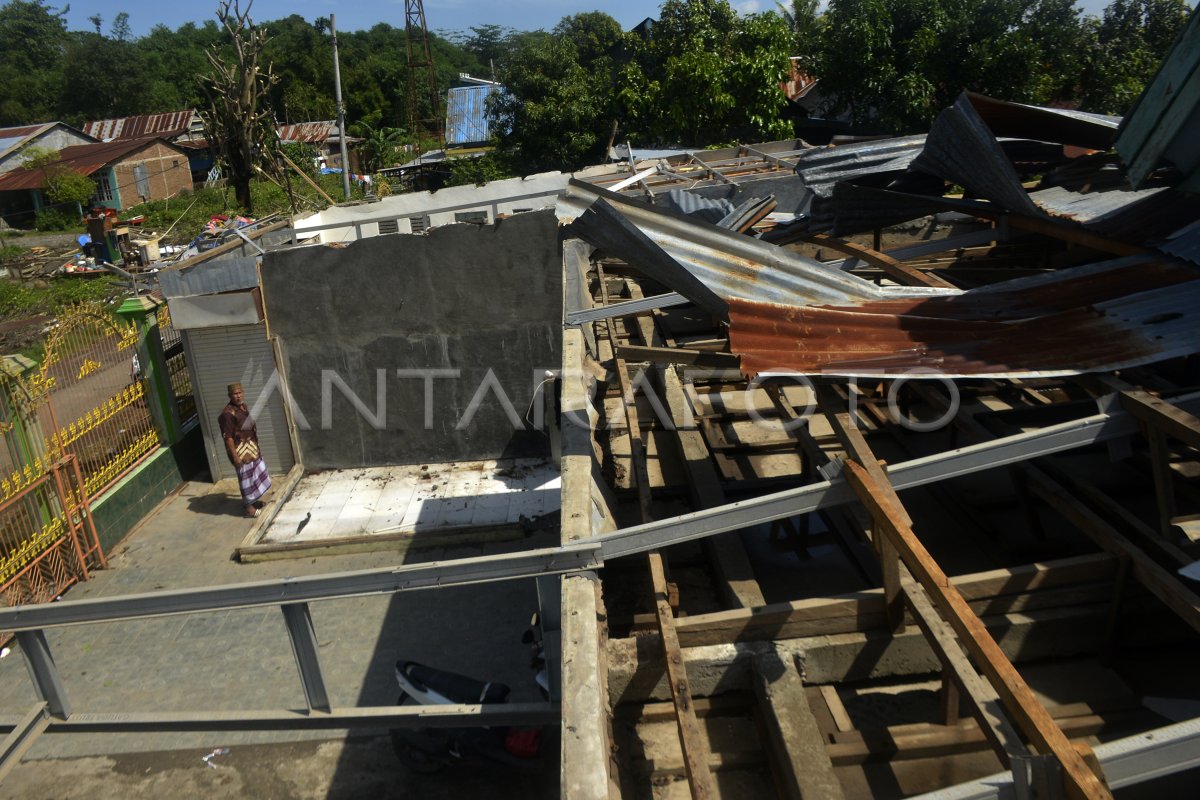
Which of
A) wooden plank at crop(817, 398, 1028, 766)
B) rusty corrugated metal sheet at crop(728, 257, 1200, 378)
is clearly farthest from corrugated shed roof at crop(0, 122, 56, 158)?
wooden plank at crop(817, 398, 1028, 766)

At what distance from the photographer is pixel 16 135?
119ft

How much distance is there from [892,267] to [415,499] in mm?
6920

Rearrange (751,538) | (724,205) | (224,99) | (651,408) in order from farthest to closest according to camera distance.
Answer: (224,99) < (724,205) < (651,408) < (751,538)

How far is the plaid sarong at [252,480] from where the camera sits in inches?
387

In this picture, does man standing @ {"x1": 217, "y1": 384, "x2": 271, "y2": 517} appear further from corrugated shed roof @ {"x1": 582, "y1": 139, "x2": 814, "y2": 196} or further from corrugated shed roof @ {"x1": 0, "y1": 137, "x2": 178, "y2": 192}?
corrugated shed roof @ {"x1": 0, "y1": 137, "x2": 178, "y2": 192}

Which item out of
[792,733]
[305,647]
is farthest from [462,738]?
[792,733]

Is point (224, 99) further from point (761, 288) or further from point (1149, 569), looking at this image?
point (1149, 569)

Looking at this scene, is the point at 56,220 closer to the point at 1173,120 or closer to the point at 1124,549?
the point at 1173,120

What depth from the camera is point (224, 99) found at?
23609 mm

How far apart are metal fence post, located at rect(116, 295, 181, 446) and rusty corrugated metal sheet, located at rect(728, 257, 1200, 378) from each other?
9162 millimetres

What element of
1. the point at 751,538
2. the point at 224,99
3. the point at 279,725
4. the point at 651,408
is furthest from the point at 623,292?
the point at 224,99

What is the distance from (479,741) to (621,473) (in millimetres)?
2352

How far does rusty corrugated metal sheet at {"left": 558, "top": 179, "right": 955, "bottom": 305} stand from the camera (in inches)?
143

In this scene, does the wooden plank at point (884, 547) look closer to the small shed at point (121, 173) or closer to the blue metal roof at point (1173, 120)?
the blue metal roof at point (1173, 120)
